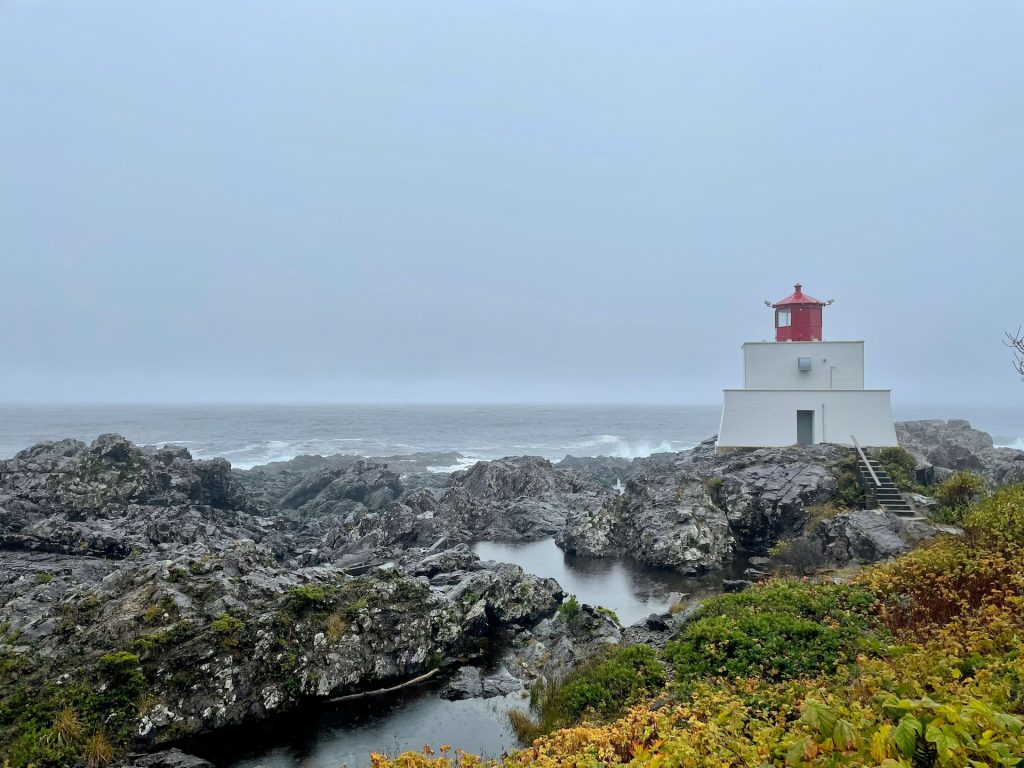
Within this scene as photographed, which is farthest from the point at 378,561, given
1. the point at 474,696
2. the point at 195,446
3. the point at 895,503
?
the point at 195,446

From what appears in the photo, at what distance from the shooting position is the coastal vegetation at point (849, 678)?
4.14 metres

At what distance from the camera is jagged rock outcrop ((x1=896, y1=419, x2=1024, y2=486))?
26.3 meters

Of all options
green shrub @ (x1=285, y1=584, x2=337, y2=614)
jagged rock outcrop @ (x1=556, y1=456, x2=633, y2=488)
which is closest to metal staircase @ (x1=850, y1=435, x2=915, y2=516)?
green shrub @ (x1=285, y1=584, x2=337, y2=614)

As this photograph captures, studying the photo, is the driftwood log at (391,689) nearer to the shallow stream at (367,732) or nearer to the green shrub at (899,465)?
the shallow stream at (367,732)

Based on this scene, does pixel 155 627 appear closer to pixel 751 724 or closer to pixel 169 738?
pixel 169 738

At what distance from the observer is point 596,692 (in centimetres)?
977

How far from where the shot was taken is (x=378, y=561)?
20.8 meters

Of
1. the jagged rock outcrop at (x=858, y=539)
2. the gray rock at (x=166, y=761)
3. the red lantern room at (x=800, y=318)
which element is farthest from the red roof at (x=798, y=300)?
the gray rock at (x=166, y=761)

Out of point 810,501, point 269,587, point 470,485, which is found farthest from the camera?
point 470,485

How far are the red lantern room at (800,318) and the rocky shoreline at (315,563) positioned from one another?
23.6ft

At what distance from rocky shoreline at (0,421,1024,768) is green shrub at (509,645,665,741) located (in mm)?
1320

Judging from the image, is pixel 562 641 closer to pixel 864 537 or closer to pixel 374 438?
pixel 864 537

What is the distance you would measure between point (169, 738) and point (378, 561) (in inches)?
433

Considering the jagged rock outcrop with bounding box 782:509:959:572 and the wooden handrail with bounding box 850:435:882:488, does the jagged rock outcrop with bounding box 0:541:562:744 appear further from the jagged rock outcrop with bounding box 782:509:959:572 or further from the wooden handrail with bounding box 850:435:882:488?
the wooden handrail with bounding box 850:435:882:488
